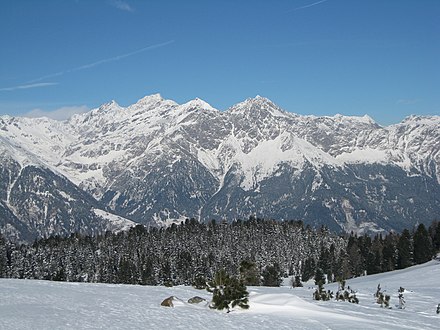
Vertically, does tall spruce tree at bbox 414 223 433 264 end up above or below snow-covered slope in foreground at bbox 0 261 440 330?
above

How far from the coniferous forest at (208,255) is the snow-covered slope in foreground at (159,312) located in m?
82.4

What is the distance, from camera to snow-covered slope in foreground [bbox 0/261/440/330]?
25422 millimetres

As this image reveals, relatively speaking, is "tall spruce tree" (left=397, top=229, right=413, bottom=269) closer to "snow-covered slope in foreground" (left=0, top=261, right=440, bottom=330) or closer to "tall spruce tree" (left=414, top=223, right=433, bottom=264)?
"tall spruce tree" (left=414, top=223, right=433, bottom=264)

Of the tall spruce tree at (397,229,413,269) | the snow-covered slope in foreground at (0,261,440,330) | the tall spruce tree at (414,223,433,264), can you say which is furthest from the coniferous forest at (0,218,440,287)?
the snow-covered slope in foreground at (0,261,440,330)

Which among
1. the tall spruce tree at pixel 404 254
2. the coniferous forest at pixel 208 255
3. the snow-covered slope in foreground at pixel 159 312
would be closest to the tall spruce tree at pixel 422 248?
the coniferous forest at pixel 208 255

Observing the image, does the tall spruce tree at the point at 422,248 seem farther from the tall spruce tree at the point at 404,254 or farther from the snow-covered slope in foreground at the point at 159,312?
the snow-covered slope in foreground at the point at 159,312

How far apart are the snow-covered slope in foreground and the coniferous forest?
270 ft

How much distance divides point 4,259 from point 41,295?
127 m

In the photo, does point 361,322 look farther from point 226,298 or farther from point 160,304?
point 160,304

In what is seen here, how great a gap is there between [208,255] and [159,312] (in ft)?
460

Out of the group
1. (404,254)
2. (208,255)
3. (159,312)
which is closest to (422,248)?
(404,254)

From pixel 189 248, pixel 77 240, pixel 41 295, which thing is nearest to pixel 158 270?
pixel 189 248

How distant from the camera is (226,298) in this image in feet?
104

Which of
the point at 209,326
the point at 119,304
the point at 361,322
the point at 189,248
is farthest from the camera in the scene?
the point at 189,248
